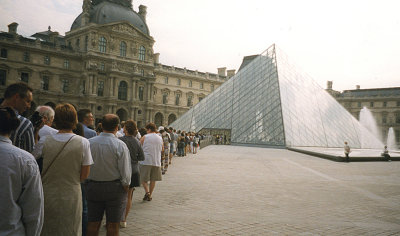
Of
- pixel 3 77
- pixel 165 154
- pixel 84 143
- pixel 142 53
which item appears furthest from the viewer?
pixel 142 53

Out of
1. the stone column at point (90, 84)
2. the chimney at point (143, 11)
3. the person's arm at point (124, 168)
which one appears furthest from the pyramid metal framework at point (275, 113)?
the chimney at point (143, 11)

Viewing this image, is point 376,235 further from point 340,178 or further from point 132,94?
point 132,94

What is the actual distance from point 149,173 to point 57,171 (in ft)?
11.7

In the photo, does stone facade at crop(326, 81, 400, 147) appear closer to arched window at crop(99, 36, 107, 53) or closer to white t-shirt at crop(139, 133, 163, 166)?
arched window at crop(99, 36, 107, 53)

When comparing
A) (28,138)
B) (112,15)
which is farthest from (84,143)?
(112,15)

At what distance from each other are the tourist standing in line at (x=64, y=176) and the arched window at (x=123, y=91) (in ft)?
162

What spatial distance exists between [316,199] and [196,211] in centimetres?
285

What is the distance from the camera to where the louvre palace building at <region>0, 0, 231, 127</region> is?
145 feet

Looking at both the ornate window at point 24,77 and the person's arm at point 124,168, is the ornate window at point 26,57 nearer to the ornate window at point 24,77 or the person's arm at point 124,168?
the ornate window at point 24,77

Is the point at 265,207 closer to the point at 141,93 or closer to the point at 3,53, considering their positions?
the point at 3,53

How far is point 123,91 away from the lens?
2029 inches

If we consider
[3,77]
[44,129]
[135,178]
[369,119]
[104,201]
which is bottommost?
[104,201]

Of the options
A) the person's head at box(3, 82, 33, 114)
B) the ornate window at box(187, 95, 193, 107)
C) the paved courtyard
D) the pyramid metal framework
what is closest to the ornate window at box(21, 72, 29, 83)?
the pyramid metal framework

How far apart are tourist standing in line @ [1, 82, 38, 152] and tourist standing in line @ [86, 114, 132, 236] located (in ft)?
3.82
